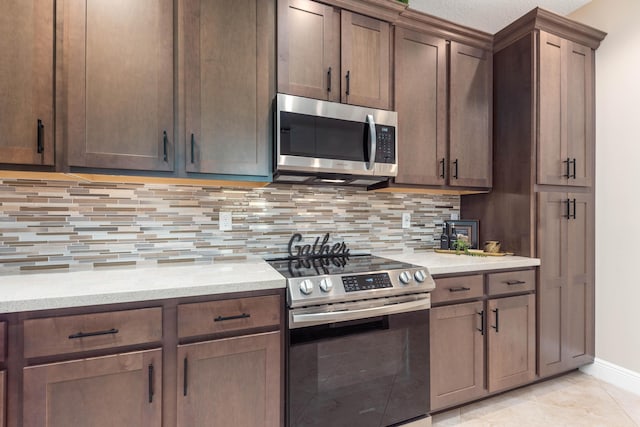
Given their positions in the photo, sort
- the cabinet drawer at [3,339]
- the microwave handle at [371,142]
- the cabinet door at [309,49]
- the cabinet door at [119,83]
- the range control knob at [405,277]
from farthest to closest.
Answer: the microwave handle at [371,142] < the cabinet door at [309,49] < the range control knob at [405,277] < the cabinet door at [119,83] < the cabinet drawer at [3,339]

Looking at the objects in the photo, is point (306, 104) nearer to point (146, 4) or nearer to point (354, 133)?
point (354, 133)

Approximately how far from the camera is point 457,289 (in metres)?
1.95

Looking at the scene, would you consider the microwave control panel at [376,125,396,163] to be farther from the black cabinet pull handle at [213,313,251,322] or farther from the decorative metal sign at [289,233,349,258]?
the black cabinet pull handle at [213,313,251,322]

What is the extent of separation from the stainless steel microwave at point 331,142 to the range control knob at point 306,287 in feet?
2.08

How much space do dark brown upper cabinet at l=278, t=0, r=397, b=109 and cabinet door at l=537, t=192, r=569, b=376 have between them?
54.0 inches

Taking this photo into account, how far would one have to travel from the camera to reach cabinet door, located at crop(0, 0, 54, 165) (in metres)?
1.37

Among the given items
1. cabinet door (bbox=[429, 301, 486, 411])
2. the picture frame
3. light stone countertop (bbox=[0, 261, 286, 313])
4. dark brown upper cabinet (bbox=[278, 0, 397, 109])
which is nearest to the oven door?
cabinet door (bbox=[429, 301, 486, 411])

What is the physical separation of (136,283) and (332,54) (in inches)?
64.1

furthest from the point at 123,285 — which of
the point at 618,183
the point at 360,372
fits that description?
the point at 618,183

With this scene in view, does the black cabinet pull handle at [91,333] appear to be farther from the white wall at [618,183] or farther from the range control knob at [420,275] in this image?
the white wall at [618,183]

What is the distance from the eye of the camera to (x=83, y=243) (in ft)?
5.71

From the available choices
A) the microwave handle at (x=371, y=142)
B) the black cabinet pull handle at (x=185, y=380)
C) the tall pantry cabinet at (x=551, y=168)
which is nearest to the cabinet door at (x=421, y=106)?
the microwave handle at (x=371, y=142)

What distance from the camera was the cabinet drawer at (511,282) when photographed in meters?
2.07

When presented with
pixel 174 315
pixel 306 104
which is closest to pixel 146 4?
pixel 306 104
